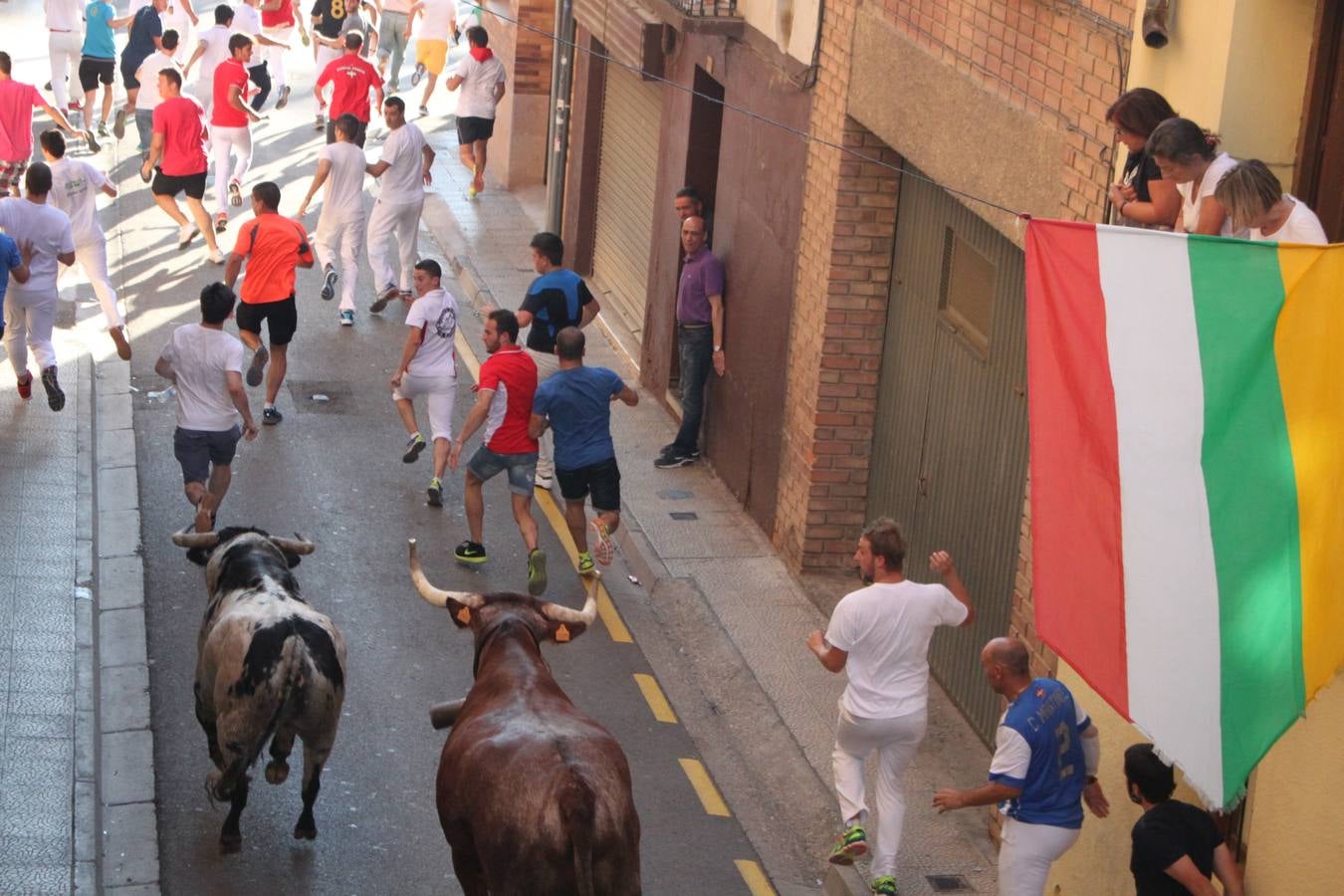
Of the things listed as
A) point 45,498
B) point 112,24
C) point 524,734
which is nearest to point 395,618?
point 45,498

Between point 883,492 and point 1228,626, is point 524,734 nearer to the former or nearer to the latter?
point 1228,626

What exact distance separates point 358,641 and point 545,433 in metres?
3.71

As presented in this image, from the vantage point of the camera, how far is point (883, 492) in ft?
44.0

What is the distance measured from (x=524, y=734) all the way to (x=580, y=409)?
5.52 m

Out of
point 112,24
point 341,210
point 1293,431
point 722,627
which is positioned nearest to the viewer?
point 1293,431

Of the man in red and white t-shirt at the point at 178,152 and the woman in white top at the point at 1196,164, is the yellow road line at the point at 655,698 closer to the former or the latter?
the woman in white top at the point at 1196,164

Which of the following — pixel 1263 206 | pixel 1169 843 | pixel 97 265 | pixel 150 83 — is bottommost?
pixel 97 265

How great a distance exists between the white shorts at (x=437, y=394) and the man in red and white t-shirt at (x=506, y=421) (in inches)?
53.4

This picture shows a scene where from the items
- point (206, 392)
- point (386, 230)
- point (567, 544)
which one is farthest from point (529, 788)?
point (386, 230)

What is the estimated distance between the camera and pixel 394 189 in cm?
1912

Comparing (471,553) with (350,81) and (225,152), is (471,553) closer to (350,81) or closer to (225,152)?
(225,152)

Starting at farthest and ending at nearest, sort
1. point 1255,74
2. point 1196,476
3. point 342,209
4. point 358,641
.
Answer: point 342,209 < point 358,641 < point 1255,74 < point 1196,476

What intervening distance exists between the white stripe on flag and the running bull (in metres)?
2.07

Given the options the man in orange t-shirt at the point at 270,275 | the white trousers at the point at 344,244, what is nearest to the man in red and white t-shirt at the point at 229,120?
the white trousers at the point at 344,244
